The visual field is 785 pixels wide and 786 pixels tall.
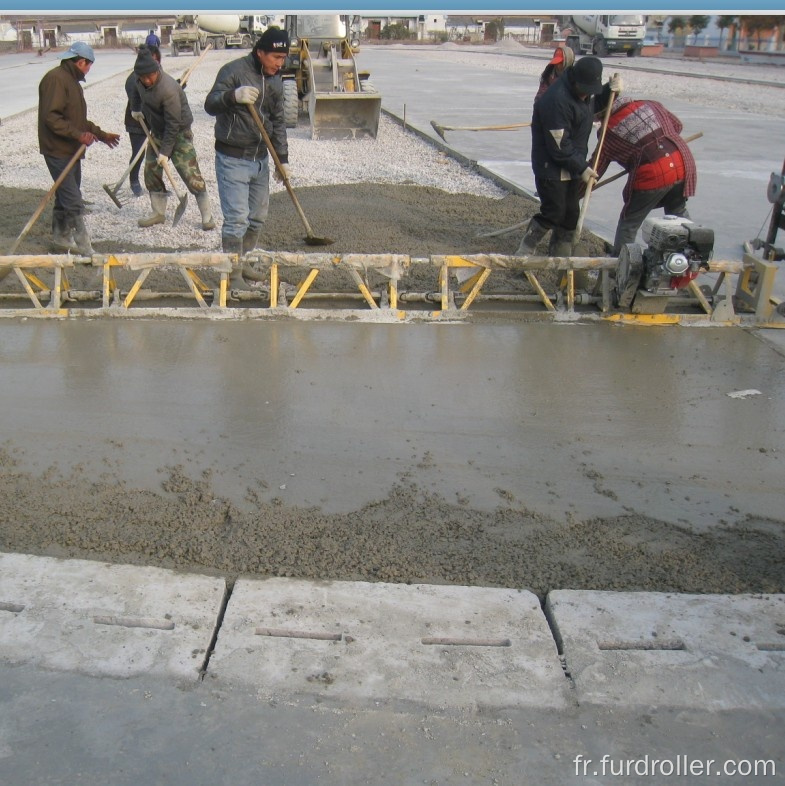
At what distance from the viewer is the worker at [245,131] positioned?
564 cm

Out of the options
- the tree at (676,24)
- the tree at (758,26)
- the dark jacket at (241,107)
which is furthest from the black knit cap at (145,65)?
the tree at (676,24)

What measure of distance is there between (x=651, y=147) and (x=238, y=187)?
3.10 meters

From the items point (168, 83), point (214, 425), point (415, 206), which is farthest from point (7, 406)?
point (415, 206)

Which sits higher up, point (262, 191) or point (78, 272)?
point (262, 191)

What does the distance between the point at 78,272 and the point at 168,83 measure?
6.74ft

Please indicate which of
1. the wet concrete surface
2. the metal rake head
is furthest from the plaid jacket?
the metal rake head

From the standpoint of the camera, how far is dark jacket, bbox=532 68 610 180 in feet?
19.0

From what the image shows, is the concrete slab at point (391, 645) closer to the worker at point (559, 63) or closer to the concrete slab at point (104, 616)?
the concrete slab at point (104, 616)

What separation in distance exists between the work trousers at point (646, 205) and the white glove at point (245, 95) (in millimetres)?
2916

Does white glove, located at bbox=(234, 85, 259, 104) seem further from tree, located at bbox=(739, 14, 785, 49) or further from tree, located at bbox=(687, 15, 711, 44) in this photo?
tree, located at bbox=(687, 15, 711, 44)

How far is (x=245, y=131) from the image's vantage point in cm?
582

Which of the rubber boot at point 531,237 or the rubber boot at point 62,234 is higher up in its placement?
the rubber boot at point 531,237

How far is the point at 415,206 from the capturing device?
8.80 metres

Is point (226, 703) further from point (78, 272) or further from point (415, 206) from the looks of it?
point (415, 206)
